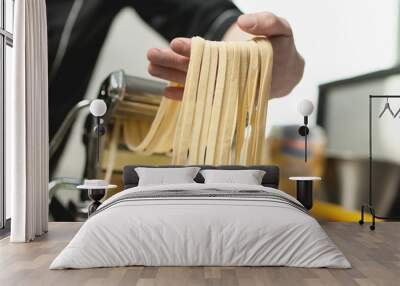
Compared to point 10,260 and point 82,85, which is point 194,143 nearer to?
point 82,85

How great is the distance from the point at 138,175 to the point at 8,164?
4.66ft

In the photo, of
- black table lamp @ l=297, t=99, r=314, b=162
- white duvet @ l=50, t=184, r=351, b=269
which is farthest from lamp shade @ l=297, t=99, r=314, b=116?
white duvet @ l=50, t=184, r=351, b=269

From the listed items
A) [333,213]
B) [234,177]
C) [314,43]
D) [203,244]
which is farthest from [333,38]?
[203,244]

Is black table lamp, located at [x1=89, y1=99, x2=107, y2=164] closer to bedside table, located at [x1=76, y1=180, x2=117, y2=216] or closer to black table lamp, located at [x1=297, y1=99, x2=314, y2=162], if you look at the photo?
bedside table, located at [x1=76, y1=180, x2=117, y2=216]

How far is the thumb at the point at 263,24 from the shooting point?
715cm

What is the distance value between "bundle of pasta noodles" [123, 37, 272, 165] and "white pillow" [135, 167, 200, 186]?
48 centimetres

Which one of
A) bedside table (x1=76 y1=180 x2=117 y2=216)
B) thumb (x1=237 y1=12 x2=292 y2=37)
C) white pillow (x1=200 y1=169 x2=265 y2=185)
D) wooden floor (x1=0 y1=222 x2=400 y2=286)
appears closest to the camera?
wooden floor (x1=0 y1=222 x2=400 y2=286)

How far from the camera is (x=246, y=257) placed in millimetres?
4383

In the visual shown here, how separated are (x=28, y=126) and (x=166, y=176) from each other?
144 centimetres

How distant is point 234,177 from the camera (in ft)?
20.4

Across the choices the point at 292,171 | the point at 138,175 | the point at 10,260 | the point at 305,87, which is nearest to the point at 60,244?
the point at 10,260

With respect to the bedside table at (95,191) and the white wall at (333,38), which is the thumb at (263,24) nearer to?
the white wall at (333,38)

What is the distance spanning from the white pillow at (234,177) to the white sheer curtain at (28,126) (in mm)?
1700

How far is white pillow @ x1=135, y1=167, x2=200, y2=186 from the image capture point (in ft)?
20.4
